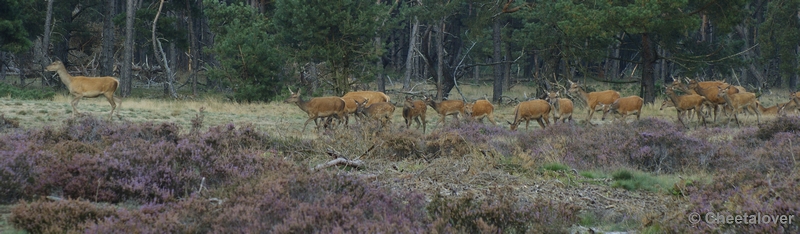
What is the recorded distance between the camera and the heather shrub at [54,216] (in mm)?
6352

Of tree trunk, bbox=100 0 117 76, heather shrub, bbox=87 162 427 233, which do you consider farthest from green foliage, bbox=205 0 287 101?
heather shrub, bbox=87 162 427 233

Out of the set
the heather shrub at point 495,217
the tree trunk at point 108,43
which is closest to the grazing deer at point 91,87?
the tree trunk at point 108,43

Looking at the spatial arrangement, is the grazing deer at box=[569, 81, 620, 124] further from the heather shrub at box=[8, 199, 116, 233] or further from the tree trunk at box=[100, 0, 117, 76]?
the tree trunk at box=[100, 0, 117, 76]

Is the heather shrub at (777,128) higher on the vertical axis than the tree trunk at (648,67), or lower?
lower

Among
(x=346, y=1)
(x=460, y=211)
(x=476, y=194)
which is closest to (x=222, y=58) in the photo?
(x=346, y=1)

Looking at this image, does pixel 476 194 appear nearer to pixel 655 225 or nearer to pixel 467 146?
pixel 655 225

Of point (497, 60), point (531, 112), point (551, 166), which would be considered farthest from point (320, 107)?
point (497, 60)

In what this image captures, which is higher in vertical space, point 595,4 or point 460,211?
point 595,4

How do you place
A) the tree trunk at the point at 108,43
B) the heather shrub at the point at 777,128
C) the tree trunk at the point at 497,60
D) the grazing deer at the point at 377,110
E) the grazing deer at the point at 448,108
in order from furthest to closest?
the tree trunk at the point at 108,43 < the tree trunk at the point at 497,60 < the grazing deer at the point at 448,108 < the grazing deer at the point at 377,110 < the heather shrub at the point at 777,128

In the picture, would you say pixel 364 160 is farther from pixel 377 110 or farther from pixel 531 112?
pixel 531 112

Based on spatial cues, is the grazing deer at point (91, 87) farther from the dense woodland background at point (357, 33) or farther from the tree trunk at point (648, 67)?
the tree trunk at point (648, 67)

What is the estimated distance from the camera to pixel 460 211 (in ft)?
21.9

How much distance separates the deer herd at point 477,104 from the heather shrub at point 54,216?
11.5 meters

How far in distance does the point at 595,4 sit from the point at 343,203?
23.6 meters
